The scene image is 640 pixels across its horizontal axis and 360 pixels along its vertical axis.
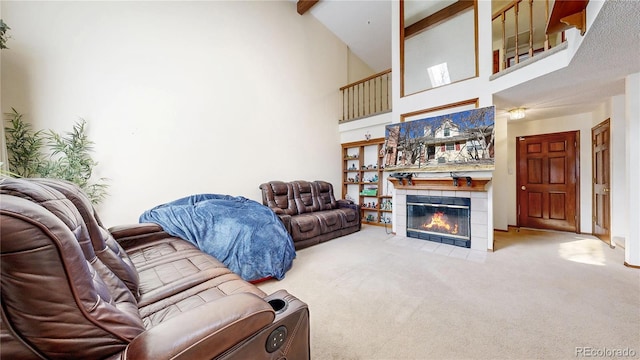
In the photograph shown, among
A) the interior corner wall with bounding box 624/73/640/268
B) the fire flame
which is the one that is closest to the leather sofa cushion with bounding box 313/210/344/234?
the fire flame

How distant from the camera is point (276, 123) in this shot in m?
4.55

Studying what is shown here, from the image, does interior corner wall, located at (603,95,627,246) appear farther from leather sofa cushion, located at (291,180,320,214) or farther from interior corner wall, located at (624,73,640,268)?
leather sofa cushion, located at (291,180,320,214)

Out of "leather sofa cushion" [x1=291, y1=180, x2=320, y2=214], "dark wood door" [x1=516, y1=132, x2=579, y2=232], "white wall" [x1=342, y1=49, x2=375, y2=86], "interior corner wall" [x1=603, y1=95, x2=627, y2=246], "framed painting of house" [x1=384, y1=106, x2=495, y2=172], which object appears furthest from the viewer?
"white wall" [x1=342, y1=49, x2=375, y2=86]

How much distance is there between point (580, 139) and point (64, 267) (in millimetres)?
6479

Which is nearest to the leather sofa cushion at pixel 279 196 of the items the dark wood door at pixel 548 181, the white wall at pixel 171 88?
the white wall at pixel 171 88

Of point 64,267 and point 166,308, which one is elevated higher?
point 64,267

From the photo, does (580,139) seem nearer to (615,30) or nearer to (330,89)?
(615,30)

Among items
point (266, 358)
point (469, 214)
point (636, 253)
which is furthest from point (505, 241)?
point (266, 358)

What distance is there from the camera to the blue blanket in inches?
96.4

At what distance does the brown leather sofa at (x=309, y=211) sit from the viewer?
143 inches

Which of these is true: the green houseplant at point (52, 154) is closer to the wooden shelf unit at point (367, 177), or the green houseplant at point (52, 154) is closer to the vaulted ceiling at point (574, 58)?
the wooden shelf unit at point (367, 177)

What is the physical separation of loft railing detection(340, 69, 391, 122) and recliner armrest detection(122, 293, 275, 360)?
536 cm

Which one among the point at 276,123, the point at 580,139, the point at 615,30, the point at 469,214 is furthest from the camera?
the point at 276,123

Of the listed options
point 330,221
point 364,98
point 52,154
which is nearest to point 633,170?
point 330,221
